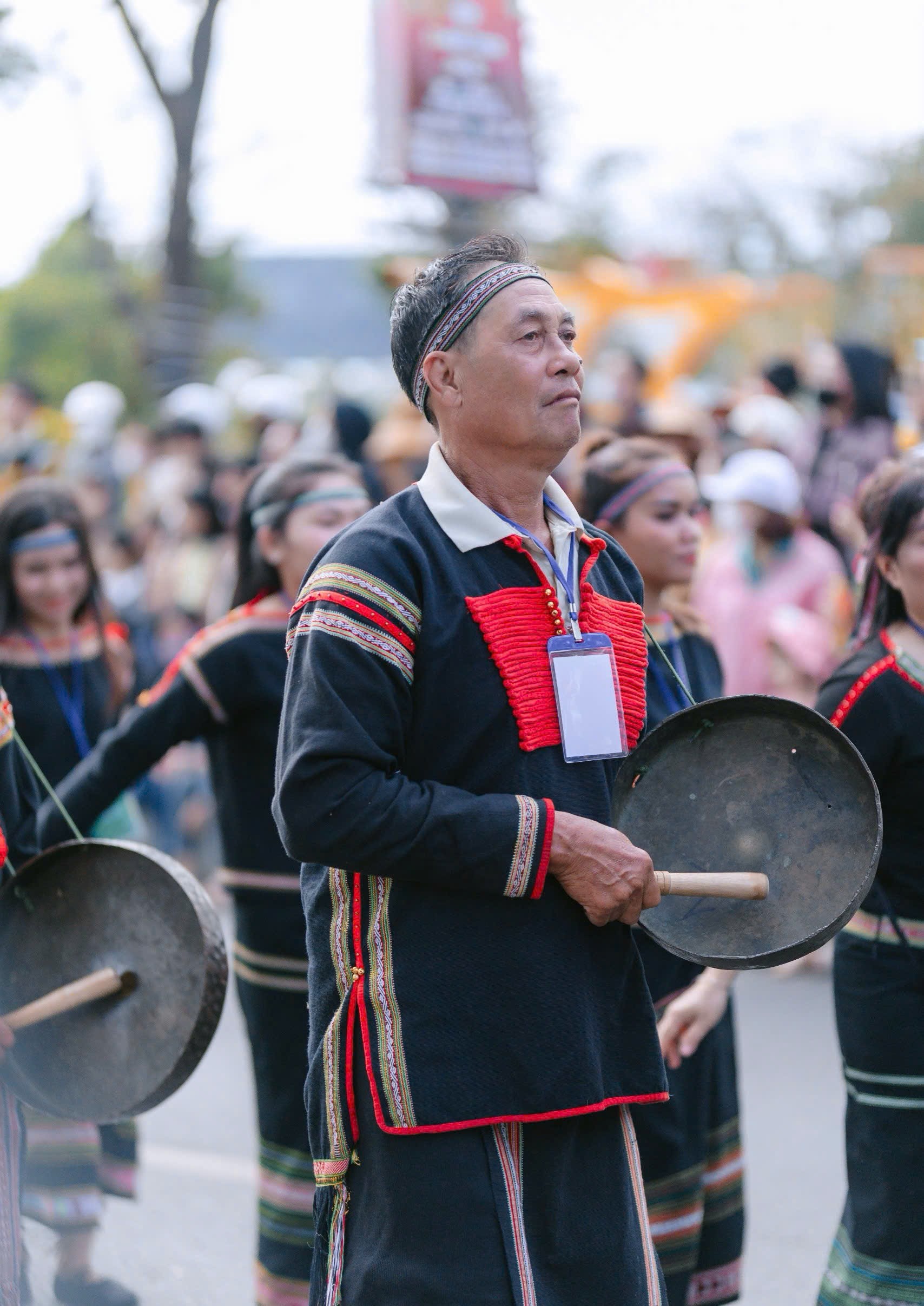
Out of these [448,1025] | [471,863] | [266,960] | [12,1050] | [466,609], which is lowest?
[266,960]

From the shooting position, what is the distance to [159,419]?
45.0ft

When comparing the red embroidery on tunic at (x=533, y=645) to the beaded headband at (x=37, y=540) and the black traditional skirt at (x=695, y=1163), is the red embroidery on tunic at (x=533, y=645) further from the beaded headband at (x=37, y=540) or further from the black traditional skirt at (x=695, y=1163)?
the beaded headband at (x=37, y=540)

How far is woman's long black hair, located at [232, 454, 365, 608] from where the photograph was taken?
4043 millimetres

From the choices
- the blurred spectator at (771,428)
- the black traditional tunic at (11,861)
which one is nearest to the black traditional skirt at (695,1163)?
the black traditional tunic at (11,861)

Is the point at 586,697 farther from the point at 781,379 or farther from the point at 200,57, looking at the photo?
the point at 200,57

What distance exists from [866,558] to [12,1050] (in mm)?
1901

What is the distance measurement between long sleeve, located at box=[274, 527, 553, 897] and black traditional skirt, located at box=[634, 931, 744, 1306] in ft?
3.99

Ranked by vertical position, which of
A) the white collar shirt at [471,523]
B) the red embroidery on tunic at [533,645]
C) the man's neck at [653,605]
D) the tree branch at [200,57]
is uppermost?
the tree branch at [200,57]

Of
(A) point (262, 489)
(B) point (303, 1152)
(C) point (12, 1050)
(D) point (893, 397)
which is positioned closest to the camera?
(C) point (12, 1050)

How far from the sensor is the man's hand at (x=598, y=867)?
7.69ft

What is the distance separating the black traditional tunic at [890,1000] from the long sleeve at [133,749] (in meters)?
1.43

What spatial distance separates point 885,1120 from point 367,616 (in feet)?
5.15

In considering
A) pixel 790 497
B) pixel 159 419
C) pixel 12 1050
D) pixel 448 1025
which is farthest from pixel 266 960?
pixel 159 419

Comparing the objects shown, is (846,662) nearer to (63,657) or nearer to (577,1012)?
(577,1012)
